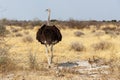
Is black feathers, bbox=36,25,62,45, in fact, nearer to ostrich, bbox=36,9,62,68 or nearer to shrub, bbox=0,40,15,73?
ostrich, bbox=36,9,62,68

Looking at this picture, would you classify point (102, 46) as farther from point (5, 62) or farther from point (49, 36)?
point (5, 62)

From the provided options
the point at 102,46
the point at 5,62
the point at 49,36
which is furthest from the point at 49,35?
the point at 102,46

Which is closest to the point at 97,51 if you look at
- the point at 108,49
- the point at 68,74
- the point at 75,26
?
the point at 108,49

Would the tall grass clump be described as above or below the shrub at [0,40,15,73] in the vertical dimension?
below

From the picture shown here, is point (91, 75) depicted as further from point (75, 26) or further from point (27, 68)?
point (75, 26)

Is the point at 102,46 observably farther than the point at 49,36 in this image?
Yes

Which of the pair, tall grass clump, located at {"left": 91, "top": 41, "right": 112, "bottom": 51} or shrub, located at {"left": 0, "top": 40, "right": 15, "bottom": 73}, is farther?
tall grass clump, located at {"left": 91, "top": 41, "right": 112, "bottom": 51}

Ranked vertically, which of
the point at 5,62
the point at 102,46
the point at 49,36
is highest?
the point at 49,36

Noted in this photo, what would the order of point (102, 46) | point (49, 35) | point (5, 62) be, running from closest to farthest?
point (5, 62) < point (49, 35) < point (102, 46)

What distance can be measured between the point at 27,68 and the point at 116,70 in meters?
2.62

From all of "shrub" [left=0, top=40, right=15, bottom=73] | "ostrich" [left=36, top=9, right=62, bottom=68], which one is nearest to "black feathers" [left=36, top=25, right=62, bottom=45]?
"ostrich" [left=36, top=9, right=62, bottom=68]

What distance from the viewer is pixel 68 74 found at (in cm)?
1312

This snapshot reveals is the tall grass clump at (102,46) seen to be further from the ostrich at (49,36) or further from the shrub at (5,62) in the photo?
the shrub at (5,62)

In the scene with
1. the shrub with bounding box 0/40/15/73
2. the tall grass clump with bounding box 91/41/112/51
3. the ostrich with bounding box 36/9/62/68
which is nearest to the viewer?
the shrub with bounding box 0/40/15/73
